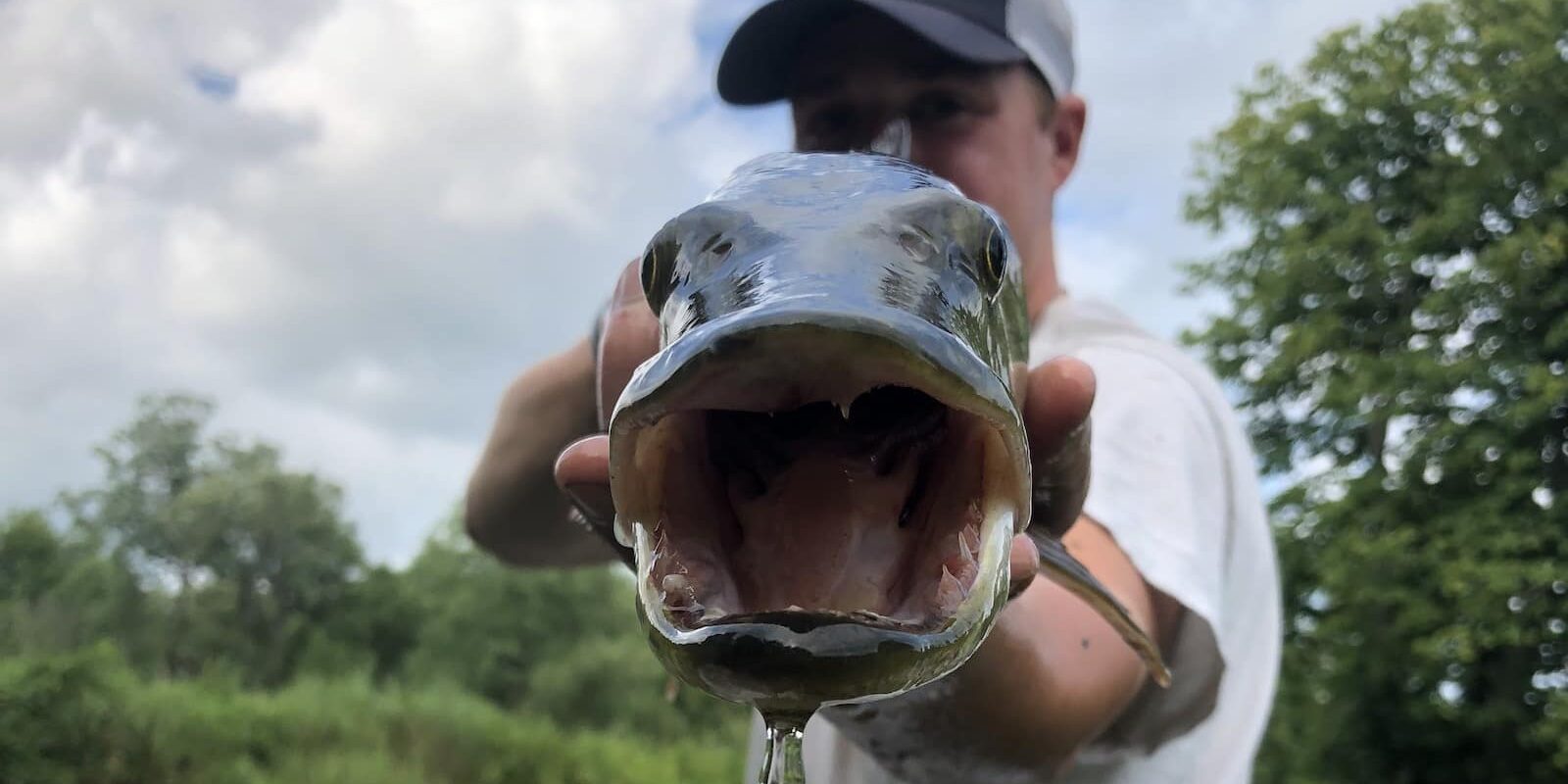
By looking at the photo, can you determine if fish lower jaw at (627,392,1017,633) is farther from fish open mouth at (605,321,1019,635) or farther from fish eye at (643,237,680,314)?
fish eye at (643,237,680,314)

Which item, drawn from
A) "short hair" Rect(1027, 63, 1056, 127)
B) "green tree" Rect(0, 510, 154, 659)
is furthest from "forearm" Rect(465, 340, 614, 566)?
"green tree" Rect(0, 510, 154, 659)

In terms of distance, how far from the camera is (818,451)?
1.42 metres

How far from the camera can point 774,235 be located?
1463 mm

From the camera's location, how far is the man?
1.90m

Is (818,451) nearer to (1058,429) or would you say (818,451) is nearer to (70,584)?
(1058,429)

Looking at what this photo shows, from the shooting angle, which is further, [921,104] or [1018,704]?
[921,104]

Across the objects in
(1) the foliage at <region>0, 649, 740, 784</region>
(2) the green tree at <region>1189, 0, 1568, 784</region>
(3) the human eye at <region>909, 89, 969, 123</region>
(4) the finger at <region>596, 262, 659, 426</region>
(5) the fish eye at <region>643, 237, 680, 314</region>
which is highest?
(5) the fish eye at <region>643, 237, 680, 314</region>

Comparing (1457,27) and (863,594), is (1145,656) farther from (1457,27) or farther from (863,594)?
(1457,27)

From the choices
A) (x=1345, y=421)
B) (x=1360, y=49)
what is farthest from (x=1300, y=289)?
(x=1360, y=49)

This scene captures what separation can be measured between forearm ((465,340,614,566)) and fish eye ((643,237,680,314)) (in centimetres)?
184

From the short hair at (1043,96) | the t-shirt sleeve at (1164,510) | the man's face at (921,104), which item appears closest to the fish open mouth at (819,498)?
the t-shirt sleeve at (1164,510)

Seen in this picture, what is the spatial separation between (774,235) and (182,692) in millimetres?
12074

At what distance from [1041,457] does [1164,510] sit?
798 mm

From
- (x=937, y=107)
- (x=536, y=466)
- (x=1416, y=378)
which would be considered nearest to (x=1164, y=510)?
(x=937, y=107)
